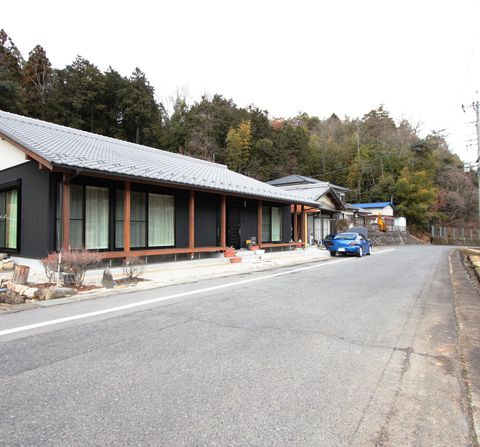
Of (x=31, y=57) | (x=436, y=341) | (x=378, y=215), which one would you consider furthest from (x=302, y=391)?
(x=31, y=57)

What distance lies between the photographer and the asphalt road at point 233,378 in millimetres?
2535

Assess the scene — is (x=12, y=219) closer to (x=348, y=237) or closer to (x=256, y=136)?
(x=348, y=237)

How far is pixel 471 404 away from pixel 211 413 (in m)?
2.17

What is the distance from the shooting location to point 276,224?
21.0m

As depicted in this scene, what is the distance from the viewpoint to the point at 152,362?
148 inches

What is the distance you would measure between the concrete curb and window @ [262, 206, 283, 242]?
11.9m

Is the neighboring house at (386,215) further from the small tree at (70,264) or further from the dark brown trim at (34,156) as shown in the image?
the small tree at (70,264)

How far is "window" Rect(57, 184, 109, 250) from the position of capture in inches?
427

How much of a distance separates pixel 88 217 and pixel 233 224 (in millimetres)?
7951

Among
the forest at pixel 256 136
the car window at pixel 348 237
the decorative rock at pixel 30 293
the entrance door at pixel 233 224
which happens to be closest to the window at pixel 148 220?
the entrance door at pixel 233 224

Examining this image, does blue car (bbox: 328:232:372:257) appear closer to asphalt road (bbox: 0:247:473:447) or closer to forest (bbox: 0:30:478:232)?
asphalt road (bbox: 0:247:473:447)

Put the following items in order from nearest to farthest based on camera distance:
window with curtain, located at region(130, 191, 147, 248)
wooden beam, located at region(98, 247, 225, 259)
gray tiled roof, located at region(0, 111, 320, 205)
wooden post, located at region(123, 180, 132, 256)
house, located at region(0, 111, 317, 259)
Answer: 1. gray tiled roof, located at region(0, 111, 320, 205)
2. house, located at region(0, 111, 317, 259)
3. wooden beam, located at region(98, 247, 225, 259)
4. wooden post, located at region(123, 180, 132, 256)
5. window with curtain, located at region(130, 191, 147, 248)

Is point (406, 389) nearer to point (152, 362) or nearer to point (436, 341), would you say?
point (436, 341)

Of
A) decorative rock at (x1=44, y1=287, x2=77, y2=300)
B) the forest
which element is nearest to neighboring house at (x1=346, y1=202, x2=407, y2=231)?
the forest
